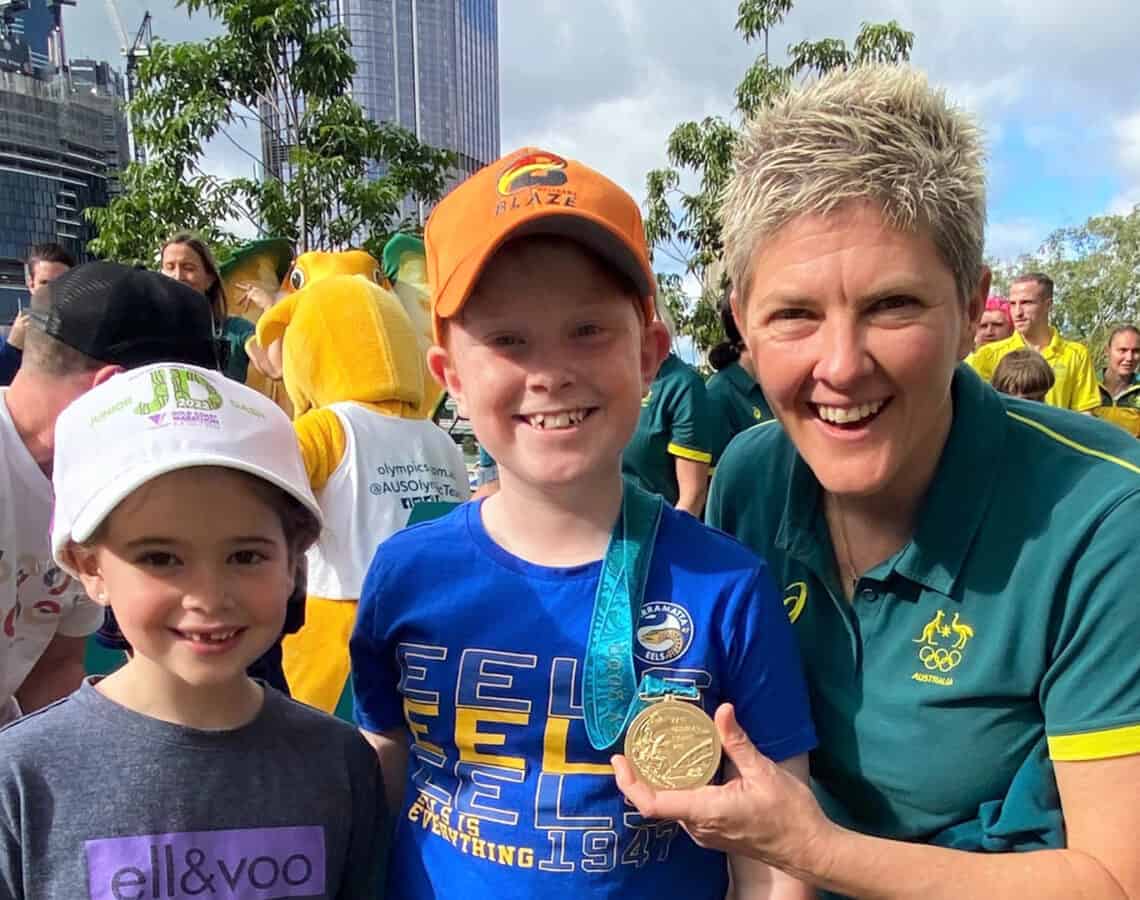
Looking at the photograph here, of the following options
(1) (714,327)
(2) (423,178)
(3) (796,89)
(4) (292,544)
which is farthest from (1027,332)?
(4) (292,544)

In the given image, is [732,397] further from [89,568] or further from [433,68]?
[433,68]

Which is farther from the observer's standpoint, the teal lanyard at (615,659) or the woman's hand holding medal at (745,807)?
the teal lanyard at (615,659)

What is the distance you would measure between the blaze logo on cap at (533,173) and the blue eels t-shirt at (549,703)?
68cm

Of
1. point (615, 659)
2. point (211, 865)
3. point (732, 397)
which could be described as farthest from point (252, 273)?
point (615, 659)

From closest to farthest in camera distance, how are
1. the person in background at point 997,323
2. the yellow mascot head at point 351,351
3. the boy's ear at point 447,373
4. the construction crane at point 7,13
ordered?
the boy's ear at point 447,373 < the yellow mascot head at point 351,351 < the person in background at point 997,323 < the construction crane at point 7,13

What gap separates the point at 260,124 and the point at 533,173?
31.5ft

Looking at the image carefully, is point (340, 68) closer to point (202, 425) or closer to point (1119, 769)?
point (202, 425)

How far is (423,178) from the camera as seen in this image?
10.8 meters

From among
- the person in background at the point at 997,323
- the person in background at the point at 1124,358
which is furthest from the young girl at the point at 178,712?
→ the person in background at the point at 1124,358

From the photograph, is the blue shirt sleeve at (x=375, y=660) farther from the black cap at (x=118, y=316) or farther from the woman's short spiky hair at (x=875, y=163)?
the black cap at (x=118, y=316)

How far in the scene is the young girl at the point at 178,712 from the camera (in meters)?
1.46

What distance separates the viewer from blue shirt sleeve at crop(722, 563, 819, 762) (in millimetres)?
1531

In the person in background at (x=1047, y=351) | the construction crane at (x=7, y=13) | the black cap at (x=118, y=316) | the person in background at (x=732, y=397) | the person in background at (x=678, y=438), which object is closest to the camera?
the black cap at (x=118, y=316)

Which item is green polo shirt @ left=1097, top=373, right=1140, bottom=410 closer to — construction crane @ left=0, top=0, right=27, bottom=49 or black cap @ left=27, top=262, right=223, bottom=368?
black cap @ left=27, top=262, right=223, bottom=368
